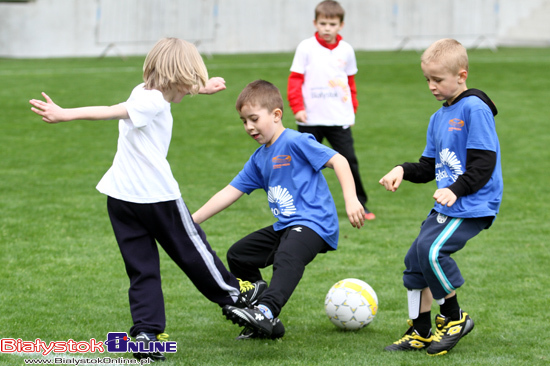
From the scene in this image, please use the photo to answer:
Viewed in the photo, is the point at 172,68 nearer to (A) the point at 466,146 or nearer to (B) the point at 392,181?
(B) the point at 392,181

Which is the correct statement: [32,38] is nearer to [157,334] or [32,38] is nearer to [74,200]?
[74,200]

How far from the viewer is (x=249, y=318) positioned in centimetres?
369

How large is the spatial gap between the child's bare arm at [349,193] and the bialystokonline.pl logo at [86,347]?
1182 millimetres

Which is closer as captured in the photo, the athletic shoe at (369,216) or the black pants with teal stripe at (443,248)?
the black pants with teal stripe at (443,248)

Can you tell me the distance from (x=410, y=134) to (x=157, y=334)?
866cm

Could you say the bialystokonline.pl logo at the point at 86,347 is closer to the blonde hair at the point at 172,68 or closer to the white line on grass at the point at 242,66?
the blonde hair at the point at 172,68

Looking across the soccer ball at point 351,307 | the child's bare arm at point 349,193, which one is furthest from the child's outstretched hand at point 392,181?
the soccer ball at point 351,307

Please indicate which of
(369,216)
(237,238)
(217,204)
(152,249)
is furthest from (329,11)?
(152,249)

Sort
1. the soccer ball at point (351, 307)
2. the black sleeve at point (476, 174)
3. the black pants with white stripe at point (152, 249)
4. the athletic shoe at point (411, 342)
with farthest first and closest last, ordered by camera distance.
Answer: the soccer ball at point (351, 307) < the athletic shoe at point (411, 342) < the black pants with white stripe at point (152, 249) < the black sleeve at point (476, 174)

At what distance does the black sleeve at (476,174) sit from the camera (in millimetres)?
3814

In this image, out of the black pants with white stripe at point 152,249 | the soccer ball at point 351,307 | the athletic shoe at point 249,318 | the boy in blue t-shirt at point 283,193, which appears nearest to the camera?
the athletic shoe at point 249,318

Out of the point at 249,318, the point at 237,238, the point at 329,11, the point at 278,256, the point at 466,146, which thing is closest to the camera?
the point at 249,318

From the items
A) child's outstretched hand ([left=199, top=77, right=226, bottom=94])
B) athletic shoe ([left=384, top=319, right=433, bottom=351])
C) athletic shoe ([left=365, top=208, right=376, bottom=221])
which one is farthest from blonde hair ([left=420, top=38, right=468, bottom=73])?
athletic shoe ([left=365, top=208, right=376, bottom=221])

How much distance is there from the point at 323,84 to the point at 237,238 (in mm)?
1834
